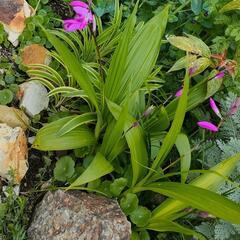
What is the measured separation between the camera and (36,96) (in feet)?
8.11

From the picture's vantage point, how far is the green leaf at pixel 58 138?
2.26 m

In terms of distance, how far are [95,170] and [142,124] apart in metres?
0.30

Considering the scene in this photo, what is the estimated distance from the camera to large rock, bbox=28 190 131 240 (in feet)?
6.99

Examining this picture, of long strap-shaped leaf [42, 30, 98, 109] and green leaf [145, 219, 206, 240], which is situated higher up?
long strap-shaped leaf [42, 30, 98, 109]

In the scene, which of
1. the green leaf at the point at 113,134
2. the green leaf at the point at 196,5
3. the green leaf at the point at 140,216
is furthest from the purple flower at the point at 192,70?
the green leaf at the point at 140,216

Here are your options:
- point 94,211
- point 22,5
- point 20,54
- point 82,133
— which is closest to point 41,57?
point 20,54

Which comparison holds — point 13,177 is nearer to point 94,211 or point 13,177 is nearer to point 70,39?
point 94,211

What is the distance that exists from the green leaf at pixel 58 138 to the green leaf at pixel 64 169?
8cm

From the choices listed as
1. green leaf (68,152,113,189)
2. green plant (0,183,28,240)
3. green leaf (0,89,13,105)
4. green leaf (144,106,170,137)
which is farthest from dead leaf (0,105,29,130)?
green leaf (144,106,170,137)

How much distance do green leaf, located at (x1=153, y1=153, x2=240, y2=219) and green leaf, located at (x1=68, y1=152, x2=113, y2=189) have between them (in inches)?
11.4

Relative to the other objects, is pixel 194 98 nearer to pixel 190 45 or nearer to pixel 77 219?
pixel 190 45

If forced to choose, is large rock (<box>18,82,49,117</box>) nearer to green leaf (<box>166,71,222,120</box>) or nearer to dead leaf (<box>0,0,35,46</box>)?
dead leaf (<box>0,0,35,46</box>)

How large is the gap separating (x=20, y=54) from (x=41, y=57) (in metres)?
0.11

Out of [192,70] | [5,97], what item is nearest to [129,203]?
[192,70]
